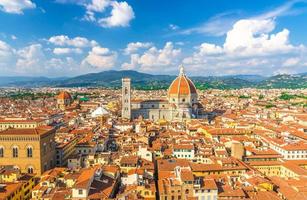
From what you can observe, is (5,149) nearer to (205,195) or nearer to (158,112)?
(205,195)

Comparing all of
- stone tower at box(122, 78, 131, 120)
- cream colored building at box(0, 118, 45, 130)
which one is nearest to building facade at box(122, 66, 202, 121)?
stone tower at box(122, 78, 131, 120)

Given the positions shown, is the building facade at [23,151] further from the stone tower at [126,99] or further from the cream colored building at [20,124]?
the stone tower at [126,99]

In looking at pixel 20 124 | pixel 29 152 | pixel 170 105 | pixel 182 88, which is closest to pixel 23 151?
pixel 29 152

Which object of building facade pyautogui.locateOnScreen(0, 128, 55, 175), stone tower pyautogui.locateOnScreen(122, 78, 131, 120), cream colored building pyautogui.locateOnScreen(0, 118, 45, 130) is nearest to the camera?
building facade pyautogui.locateOnScreen(0, 128, 55, 175)

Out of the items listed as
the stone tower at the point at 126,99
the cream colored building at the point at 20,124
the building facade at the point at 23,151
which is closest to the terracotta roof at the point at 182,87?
the stone tower at the point at 126,99

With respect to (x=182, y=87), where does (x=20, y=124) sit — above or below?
below

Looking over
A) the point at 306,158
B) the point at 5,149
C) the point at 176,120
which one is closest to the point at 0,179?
the point at 5,149

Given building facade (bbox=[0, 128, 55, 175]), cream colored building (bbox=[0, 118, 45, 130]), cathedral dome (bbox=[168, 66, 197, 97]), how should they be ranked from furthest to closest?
cathedral dome (bbox=[168, 66, 197, 97])
cream colored building (bbox=[0, 118, 45, 130])
building facade (bbox=[0, 128, 55, 175])

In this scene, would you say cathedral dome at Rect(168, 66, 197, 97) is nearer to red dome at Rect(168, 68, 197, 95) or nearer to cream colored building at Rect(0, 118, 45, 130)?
red dome at Rect(168, 68, 197, 95)

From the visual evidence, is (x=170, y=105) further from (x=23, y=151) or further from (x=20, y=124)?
(x=23, y=151)

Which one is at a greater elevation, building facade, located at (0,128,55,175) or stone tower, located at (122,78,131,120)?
stone tower, located at (122,78,131,120)
